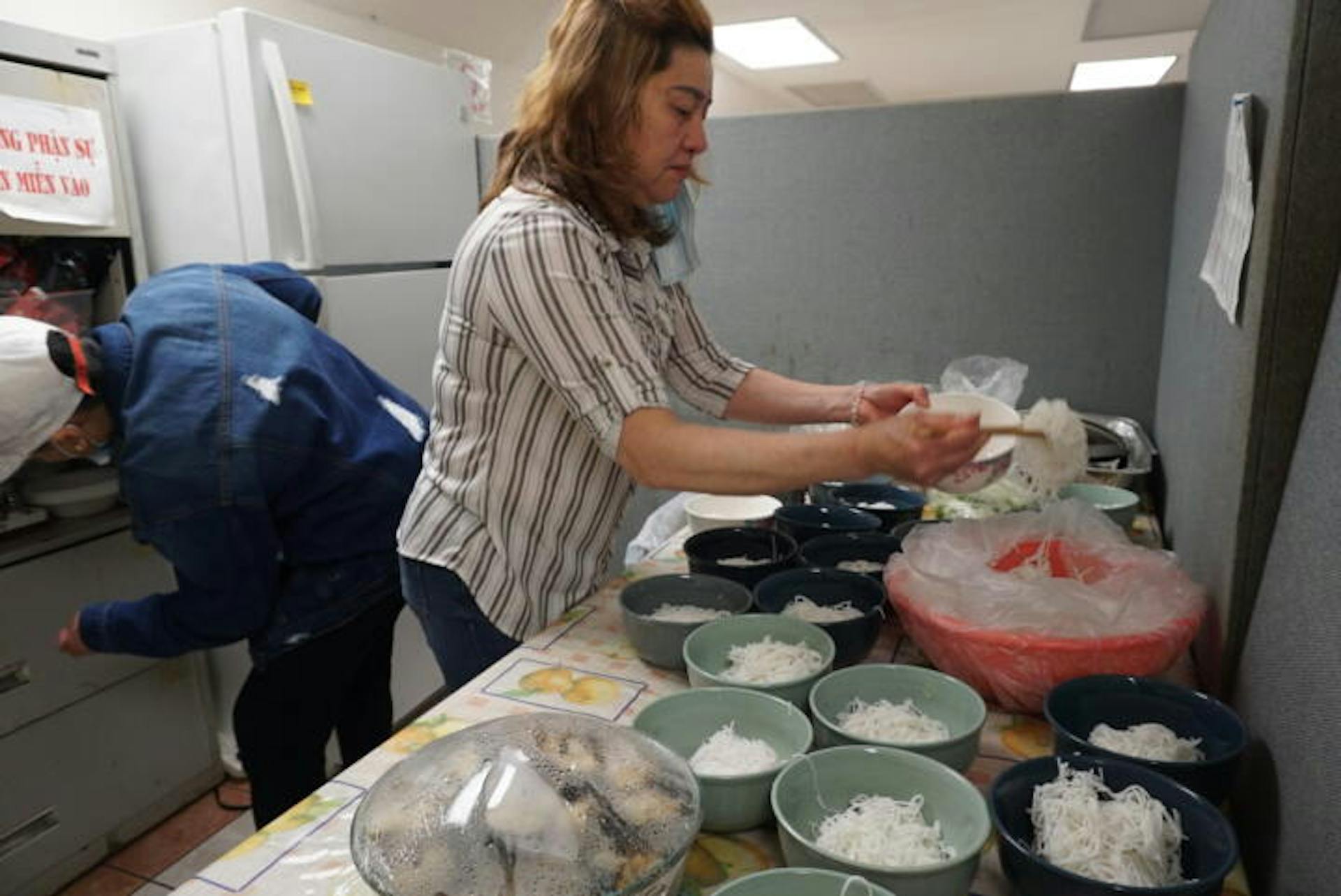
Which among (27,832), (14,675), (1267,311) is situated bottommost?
(27,832)

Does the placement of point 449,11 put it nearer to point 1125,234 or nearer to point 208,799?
point 1125,234

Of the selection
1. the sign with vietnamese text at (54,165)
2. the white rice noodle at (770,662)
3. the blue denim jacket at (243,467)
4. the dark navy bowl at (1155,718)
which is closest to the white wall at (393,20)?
the sign with vietnamese text at (54,165)

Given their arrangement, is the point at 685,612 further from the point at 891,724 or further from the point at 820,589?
the point at 891,724

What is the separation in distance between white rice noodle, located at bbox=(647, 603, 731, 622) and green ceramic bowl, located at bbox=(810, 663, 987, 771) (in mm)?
209

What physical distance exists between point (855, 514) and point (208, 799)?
191cm

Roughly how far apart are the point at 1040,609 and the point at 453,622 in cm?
78

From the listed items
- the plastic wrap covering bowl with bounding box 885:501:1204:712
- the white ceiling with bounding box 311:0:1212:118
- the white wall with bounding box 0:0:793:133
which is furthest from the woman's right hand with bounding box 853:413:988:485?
the white ceiling with bounding box 311:0:1212:118

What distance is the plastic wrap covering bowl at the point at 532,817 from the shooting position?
1.86ft

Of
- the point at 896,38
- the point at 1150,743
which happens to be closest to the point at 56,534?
the point at 1150,743

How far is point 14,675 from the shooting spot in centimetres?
182

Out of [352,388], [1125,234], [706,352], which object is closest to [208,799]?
[352,388]

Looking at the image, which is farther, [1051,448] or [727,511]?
[727,511]

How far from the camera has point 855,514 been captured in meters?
1.42

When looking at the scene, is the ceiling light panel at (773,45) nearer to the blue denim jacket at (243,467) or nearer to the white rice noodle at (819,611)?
the blue denim jacket at (243,467)
